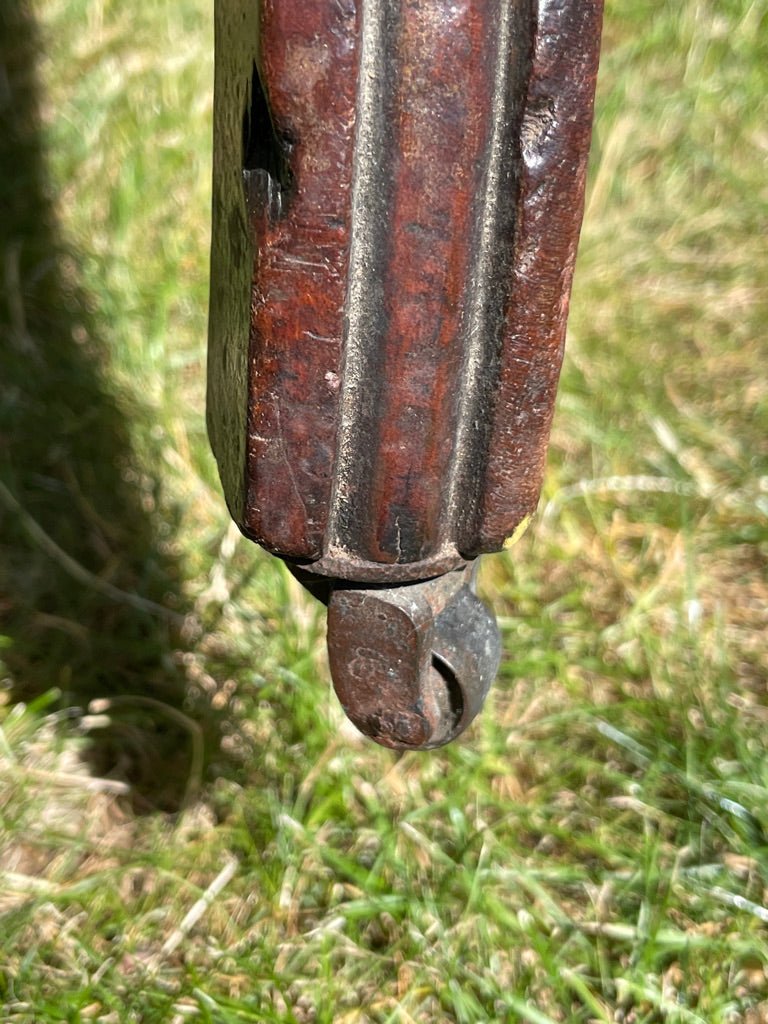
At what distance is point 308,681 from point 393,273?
925 mm

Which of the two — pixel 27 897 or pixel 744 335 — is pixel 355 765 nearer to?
pixel 27 897

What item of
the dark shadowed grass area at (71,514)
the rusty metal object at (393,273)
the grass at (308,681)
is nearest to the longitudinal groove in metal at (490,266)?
the rusty metal object at (393,273)

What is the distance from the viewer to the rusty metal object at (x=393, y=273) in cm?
78

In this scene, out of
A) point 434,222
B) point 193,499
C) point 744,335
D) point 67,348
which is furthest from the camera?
point 744,335

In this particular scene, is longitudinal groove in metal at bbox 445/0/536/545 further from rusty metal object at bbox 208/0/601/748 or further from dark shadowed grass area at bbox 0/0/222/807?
dark shadowed grass area at bbox 0/0/222/807

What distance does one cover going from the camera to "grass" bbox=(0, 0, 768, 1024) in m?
1.40

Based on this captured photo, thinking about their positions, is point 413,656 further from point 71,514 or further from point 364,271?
point 71,514

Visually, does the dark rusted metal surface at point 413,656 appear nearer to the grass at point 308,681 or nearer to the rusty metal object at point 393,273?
the rusty metal object at point 393,273

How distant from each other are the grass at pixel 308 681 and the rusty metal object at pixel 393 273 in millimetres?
594

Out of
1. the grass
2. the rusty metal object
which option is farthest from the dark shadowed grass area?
the rusty metal object

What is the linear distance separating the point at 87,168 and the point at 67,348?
0.51 m

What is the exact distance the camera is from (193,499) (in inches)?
78.6

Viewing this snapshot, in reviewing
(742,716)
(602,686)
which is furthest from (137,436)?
(742,716)

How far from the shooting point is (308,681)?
1664mm
